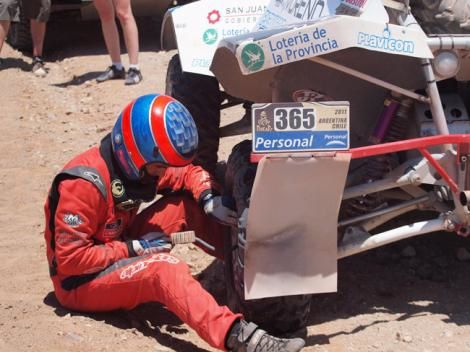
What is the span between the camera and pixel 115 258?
427 centimetres

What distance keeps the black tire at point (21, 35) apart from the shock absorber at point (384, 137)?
6.98 metres

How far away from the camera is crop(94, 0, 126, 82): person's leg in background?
8.91m

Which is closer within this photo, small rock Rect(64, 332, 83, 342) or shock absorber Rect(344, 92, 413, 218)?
small rock Rect(64, 332, 83, 342)

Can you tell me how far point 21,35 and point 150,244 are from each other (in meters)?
6.78

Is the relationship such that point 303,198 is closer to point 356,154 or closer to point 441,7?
point 356,154

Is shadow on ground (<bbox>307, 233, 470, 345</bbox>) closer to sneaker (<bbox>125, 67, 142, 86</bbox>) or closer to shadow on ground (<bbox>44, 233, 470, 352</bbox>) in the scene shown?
shadow on ground (<bbox>44, 233, 470, 352</bbox>)

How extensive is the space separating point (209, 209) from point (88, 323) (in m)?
0.86

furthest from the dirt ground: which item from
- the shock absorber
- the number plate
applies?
the number plate

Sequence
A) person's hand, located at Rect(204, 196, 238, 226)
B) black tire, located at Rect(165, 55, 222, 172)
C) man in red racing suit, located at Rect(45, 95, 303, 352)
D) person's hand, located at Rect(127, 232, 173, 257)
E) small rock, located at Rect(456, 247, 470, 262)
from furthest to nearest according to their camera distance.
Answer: black tire, located at Rect(165, 55, 222, 172) < small rock, located at Rect(456, 247, 470, 262) < person's hand, located at Rect(204, 196, 238, 226) < person's hand, located at Rect(127, 232, 173, 257) < man in red racing suit, located at Rect(45, 95, 303, 352)

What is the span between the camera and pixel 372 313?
453cm

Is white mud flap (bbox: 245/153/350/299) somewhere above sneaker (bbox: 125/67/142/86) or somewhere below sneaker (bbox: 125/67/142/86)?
above

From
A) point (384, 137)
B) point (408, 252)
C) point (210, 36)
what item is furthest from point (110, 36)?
point (384, 137)

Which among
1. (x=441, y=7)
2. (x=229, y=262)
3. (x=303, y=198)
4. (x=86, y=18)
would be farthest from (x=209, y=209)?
(x=86, y=18)

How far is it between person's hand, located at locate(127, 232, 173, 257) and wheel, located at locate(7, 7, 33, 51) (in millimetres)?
6568
